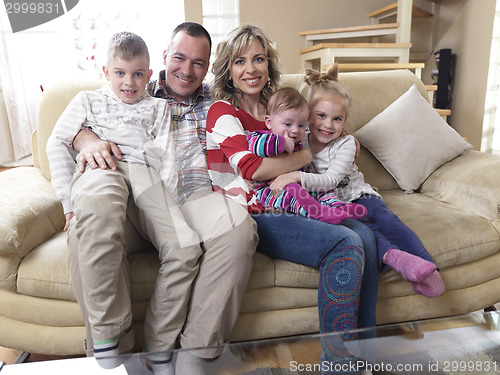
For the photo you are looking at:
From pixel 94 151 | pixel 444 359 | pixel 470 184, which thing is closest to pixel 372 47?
pixel 470 184

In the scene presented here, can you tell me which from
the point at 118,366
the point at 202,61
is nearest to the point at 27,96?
the point at 202,61

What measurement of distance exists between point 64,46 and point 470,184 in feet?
12.7

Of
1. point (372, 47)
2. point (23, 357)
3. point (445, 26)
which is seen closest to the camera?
point (23, 357)

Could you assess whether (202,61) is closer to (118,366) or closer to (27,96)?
(118,366)

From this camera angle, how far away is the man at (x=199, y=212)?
121cm

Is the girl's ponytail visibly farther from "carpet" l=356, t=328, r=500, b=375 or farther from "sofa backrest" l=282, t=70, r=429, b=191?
"carpet" l=356, t=328, r=500, b=375

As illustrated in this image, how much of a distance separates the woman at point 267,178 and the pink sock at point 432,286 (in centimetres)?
15

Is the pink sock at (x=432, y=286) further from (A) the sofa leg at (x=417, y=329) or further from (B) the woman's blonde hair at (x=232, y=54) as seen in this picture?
(B) the woman's blonde hair at (x=232, y=54)

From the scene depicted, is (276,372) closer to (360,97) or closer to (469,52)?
(360,97)

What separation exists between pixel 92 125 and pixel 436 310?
1325 mm

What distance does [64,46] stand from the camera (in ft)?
13.7

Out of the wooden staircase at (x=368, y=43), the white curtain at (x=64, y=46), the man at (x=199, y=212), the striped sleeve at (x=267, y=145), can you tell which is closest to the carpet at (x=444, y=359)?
the man at (x=199, y=212)

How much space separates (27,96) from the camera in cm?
419

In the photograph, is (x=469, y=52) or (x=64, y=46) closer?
(x=469, y=52)
